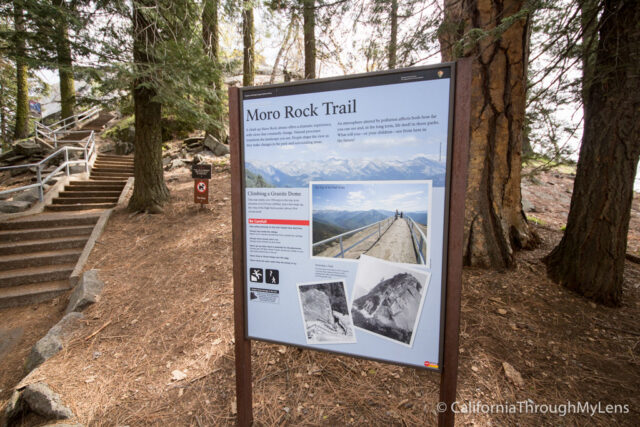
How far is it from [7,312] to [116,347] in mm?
3103

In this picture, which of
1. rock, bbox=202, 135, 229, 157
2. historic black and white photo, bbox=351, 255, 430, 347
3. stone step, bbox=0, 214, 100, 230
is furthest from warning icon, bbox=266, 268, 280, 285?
rock, bbox=202, 135, 229, 157

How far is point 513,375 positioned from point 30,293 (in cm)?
668

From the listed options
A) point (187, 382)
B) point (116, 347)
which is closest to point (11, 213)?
point (116, 347)

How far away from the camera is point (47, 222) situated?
6.32 meters

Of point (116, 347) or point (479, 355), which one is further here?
point (116, 347)

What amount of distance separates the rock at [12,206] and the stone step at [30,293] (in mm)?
2945

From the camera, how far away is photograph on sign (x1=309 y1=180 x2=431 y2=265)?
4.82ft

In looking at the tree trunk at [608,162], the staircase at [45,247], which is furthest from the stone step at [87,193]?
the tree trunk at [608,162]

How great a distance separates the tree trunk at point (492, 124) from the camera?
317 cm

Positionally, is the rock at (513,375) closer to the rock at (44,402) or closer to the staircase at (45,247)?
the rock at (44,402)

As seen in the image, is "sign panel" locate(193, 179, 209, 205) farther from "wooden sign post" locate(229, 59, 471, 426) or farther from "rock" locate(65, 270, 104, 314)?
"wooden sign post" locate(229, 59, 471, 426)

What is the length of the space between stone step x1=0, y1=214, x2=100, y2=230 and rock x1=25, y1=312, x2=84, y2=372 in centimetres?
371

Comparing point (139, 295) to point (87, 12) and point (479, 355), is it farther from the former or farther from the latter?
point (87, 12)

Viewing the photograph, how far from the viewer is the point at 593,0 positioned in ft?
9.37
